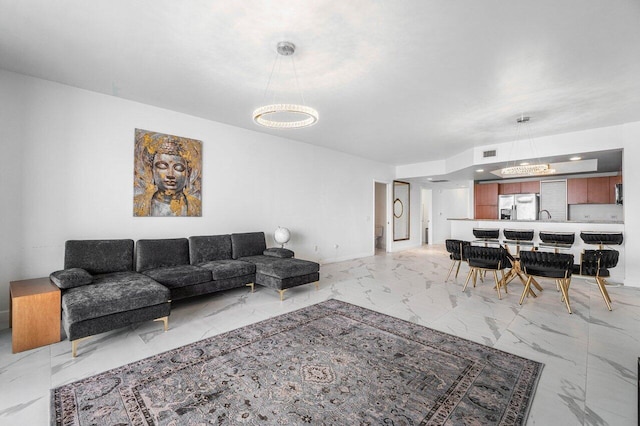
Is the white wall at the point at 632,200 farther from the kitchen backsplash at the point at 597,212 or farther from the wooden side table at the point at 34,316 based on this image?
the wooden side table at the point at 34,316

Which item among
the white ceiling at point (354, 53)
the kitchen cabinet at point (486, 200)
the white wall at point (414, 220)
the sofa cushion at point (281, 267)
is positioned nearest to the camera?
the white ceiling at point (354, 53)

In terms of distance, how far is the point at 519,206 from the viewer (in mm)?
8688

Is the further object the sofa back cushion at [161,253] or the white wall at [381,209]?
the white wall at [381,209]

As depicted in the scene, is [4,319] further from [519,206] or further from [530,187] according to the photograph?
[530,187]

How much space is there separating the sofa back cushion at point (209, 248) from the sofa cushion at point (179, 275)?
1.36ft

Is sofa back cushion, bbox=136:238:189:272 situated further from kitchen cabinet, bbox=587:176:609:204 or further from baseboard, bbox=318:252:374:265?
kitchen cabinet, bbox=587:176:609:204

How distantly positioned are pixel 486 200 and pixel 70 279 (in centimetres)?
1022

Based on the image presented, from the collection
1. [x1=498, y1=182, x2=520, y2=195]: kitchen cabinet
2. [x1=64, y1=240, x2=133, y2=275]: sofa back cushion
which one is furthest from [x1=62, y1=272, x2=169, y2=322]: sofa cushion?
[x1=498, y1=182, x2=520, y2=195]: kitchen cabinet

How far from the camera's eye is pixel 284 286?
4.19 meters

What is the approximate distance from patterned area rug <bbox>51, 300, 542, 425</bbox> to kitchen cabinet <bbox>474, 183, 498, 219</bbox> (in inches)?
296

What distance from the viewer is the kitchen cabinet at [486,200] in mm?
9055

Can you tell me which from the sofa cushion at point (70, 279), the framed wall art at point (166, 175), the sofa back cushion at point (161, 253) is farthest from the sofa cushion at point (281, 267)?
the sofa cushion at point (70, 279)

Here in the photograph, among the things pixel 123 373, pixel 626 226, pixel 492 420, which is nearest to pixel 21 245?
pixel 123 373

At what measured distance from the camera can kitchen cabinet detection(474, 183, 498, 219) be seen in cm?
905
